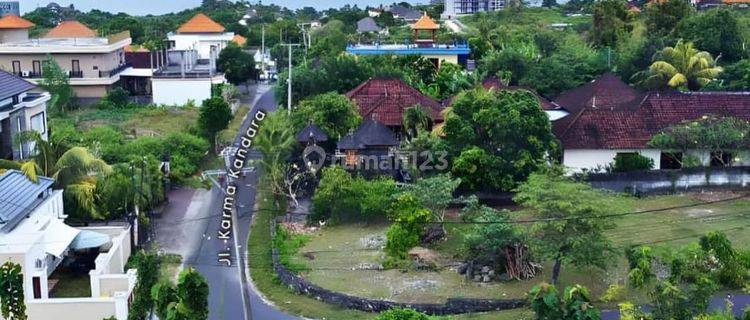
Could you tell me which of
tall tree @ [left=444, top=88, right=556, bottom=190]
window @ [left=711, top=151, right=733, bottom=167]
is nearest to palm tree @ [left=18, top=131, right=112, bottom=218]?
tall tree @ [left=444, top=88, right=556, bottom=190]

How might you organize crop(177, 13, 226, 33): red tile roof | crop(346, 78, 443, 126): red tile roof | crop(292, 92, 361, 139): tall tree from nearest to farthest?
crop(292, 92, 361, 139): tall tree, crop(346, 78, 443, 126): red tile roof, crop(177, 13, 226, 33): red tile roof

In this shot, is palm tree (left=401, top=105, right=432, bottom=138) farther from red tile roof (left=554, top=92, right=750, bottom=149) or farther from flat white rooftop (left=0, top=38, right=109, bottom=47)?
flat white rooftop (left=0, top=38, right=109, bottom=47)

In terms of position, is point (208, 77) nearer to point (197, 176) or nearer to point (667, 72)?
point (197, 176)

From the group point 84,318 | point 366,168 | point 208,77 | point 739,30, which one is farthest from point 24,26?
point 739,30

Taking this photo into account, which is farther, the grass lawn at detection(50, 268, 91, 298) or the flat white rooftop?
the flat white rooftop

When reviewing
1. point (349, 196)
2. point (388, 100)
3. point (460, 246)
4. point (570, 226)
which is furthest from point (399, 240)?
point (388, 100)

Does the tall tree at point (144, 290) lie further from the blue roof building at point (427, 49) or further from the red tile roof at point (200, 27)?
the red tile roof at point (200, 27)
